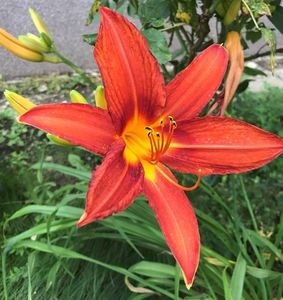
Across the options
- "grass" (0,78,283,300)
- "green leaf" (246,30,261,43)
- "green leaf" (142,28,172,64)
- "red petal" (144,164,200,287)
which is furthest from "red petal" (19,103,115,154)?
"green leaf" (246,30,261,43)

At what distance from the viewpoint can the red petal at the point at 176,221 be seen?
0.82 metres

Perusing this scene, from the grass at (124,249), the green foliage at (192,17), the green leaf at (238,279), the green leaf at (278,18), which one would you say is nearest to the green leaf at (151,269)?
the grass at (124,249)

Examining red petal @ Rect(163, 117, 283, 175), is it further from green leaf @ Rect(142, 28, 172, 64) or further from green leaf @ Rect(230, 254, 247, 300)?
green leaf @ Rect(230, 254, 247, 300)

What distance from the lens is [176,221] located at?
844 millimetres

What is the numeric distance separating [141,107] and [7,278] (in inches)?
36.3

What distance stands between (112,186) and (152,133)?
15 cm

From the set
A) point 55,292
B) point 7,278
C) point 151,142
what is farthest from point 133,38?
point 7,278

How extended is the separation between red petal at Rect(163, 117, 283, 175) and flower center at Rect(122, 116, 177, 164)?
0.03 m

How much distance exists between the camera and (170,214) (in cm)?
85

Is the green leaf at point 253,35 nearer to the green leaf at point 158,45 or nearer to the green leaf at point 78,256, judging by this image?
the green leaf at point 158,45

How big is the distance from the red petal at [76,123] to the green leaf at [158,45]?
25 cm

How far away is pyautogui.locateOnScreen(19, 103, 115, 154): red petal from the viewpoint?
0.75 meters

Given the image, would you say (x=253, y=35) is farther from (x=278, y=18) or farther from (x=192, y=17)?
(x=192, y=17)

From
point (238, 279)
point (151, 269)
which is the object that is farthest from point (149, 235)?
point (238, 279)
